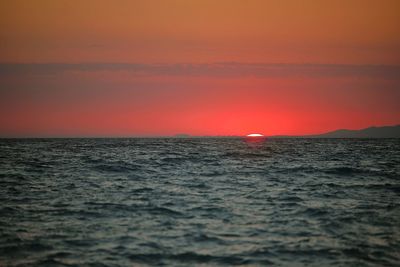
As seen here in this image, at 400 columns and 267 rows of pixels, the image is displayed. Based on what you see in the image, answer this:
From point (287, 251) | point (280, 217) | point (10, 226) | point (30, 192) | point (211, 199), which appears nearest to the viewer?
point (287, 251)

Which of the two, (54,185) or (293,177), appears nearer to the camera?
(54,185)

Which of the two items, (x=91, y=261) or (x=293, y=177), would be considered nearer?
(x=91, y=261)

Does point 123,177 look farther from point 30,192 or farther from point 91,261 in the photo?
point 91,261

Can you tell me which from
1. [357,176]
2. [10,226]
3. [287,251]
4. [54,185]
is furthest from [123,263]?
[357,176]

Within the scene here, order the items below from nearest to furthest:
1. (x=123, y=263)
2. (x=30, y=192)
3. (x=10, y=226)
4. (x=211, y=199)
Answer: (x=123, y=263) → (x=10, y=226) → (x=211, y=199) → (x=30, y=192)

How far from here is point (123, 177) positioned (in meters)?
33.1

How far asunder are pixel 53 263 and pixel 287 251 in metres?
6.59

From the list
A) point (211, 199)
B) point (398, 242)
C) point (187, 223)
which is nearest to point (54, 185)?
point (211, 199)

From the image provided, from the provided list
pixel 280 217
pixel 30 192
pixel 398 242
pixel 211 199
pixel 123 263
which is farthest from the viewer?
pixel 30 192

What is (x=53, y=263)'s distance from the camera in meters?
12.0

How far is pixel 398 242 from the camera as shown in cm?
1422

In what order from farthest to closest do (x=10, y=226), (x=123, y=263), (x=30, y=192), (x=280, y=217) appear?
(x=30, y=192) → (x=280, y=217) → (x=10, y=226) → (x=123, y=263)

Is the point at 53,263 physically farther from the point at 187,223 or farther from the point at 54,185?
the point at 54,185

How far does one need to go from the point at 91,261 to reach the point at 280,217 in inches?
333
